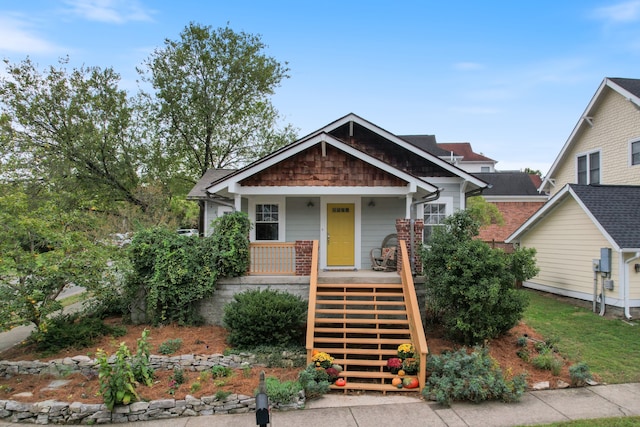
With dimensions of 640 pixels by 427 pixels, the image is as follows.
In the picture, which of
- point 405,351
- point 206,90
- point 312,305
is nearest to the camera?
point 405,351

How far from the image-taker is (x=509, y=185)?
88.0 feet

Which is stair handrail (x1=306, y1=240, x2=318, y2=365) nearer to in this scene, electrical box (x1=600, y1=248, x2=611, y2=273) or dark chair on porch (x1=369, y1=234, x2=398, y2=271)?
dark chair on porch (x1=369, y1=234, x2=398, y2=271)

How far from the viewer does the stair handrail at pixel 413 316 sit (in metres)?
6.05

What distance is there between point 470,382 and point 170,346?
5.36m

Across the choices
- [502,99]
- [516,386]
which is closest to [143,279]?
[516,386]

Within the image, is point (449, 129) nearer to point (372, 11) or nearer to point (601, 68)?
point (601, 68)

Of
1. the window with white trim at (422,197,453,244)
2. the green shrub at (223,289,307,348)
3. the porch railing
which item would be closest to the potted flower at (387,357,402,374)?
the green shrub at (223,289,307,348)

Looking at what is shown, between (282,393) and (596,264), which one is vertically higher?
(596,264)

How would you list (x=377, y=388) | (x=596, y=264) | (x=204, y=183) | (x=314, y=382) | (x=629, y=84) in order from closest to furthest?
(x=314, y=382) < (x=377, y=388) < (x=596, y=264) < (x=204, y=183) < (x=629, y=84)

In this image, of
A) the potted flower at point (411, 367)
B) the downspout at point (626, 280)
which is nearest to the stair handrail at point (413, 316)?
the potted flower at point (411, 367)

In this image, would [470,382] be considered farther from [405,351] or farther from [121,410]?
[121,410]

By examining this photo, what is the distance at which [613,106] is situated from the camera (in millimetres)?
14562

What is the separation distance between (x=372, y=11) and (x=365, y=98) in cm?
505

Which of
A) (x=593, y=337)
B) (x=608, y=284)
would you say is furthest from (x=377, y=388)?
(x=608, y=284)
